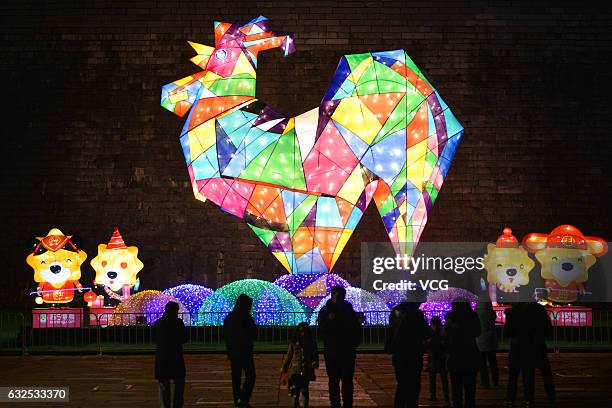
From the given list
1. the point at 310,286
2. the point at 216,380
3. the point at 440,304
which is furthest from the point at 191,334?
the point at 216,380

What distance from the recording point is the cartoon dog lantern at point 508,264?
15383 millimetres

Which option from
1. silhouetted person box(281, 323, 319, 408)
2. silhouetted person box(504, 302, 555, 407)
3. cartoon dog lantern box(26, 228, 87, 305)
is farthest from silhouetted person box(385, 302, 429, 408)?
cartoon dog lantern box(26, 228, 87, 305)

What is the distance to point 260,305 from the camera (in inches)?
505

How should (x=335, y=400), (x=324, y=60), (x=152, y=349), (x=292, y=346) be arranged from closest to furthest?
(x=335, y=400)
(x=292, y=346)
(x=152, y=349)
(x=324, y=60)

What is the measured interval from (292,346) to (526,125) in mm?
11602

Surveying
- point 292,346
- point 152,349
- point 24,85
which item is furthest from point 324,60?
point 292,346

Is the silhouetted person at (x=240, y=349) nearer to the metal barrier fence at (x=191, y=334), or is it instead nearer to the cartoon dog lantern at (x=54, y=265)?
the metal barrier fence at (x=191, y=334)

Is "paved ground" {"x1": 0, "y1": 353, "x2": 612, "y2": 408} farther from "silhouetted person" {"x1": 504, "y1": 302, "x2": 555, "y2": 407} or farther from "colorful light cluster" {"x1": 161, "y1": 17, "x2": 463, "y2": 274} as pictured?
"colorful light cluster" {"x1": 161, "y1": 17, "x2": 463, "y2": 274}

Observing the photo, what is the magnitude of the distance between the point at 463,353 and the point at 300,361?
4.41 ft

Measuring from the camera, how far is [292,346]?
724cm

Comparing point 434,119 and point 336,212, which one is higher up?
point 434,119

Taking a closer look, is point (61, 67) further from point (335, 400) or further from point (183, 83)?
point (335, 400)

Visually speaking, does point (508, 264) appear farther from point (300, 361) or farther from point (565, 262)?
point (300, 361)

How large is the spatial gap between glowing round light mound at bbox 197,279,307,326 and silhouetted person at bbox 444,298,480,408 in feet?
18.8
